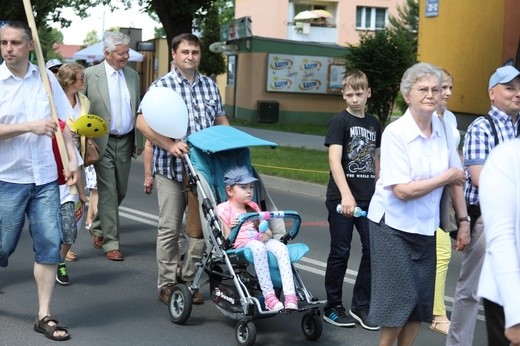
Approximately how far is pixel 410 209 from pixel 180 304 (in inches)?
94.0

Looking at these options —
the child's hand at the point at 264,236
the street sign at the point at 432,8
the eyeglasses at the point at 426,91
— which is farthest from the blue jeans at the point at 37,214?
the street sign at the point at 432,8

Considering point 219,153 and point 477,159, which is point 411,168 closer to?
point 477,159

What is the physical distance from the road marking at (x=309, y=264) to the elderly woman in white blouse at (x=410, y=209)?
2.33 metres

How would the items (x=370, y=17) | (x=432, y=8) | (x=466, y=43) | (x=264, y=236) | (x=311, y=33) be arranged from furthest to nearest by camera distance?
1. (x=370, y=17)
2. (x=311, y=33)
3. (x=432, y=8)
4. (x=466, y=43)
5. (x=264, y=236)

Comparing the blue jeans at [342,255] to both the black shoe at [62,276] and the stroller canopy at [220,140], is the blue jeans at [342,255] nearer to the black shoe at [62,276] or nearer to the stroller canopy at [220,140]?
the stroller canopy at [220,140]

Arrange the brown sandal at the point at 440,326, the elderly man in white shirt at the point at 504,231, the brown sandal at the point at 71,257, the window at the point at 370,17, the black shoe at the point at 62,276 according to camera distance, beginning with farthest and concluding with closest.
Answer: the window at the point at 370,17 < the brown sandal at the point at 71,257 < the black shoe at the point at 62,276 < the brown sandal at the point at 440,326 < the elderly man in white shirt at the point at 504,231

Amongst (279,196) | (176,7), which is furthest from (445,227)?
(176,7)

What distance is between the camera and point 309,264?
9.66 metres

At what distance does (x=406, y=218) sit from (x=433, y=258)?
292mm

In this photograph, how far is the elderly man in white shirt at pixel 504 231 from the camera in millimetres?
3580

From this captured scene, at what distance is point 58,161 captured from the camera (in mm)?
6730

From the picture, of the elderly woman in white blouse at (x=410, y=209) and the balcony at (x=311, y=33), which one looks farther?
the balcony at (x=311, y=33)

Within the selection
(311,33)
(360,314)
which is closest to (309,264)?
(360,314)

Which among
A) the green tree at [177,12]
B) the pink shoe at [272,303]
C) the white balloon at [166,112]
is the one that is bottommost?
the pink shoe at [272,303]
